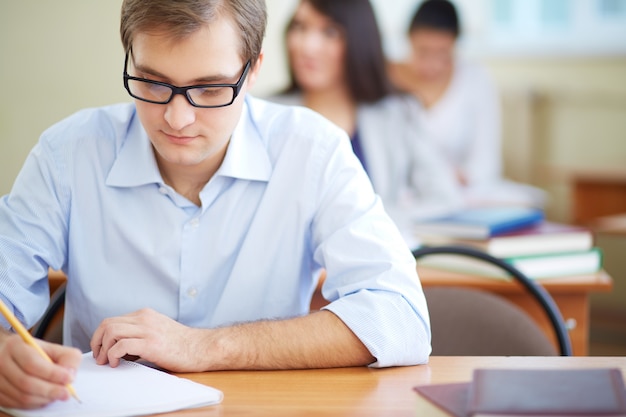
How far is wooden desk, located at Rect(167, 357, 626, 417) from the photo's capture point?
1.16 meters

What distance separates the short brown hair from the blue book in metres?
1.02

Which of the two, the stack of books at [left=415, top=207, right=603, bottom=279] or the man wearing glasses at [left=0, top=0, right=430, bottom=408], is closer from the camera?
the man wearing glasses at [left=0, top=0, right=430, bottom=408]

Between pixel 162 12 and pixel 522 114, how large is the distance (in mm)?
4331

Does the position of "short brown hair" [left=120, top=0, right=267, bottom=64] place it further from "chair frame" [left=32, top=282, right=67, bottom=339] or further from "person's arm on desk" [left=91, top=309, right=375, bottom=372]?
"chair frame" [left=32, top=282, right=67, bottom=339]

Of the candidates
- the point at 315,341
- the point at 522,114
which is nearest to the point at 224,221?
the point at 315,341

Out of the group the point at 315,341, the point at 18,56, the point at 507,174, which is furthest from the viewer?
the point at 507,174

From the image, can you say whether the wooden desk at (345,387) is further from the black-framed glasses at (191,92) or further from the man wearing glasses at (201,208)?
the black-framed glasses at (191,92)

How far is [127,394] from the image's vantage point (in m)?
1.18

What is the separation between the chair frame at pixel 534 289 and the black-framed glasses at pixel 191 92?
0.64m

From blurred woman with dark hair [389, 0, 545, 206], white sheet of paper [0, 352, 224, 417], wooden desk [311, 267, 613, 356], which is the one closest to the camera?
white sheet of paper [0, 352, 224, 417]

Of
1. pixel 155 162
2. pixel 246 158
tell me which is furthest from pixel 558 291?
pixel 155 162

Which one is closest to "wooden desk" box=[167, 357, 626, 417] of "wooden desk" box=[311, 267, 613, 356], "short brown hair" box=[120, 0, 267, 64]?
"short brown hair" box=[120, 0, 267, 64]

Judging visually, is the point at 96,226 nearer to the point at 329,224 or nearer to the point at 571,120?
the point at 329,224

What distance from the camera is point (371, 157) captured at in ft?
10.7
